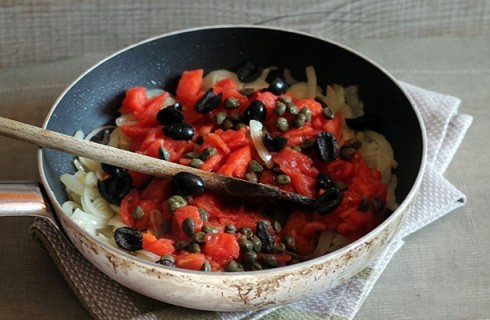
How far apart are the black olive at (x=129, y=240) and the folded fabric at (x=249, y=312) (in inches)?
4.7

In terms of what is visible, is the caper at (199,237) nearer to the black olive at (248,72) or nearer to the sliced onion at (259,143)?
the sliced onion at (259,143)

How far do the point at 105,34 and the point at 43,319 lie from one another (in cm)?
151

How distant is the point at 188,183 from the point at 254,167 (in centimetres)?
25

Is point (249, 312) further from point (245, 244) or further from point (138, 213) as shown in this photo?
point (138, 213)

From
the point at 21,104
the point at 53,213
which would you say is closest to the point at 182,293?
the point at 53,213

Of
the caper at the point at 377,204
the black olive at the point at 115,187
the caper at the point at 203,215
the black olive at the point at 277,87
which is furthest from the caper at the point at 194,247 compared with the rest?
the black olive at the point at 277,87

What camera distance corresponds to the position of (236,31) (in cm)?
249

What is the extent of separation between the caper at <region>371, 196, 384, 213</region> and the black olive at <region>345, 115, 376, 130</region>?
0.33m

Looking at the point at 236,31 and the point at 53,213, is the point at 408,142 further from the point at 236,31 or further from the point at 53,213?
the point at 53,213

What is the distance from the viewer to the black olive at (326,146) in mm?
2145

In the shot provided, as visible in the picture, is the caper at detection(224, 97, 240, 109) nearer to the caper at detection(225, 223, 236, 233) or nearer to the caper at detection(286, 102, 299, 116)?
the caper at detection(286, 102, 299, 116)

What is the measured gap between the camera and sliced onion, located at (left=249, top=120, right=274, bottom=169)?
2135 millimetres

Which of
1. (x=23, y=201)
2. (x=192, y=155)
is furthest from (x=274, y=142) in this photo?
(x=23, y=201)

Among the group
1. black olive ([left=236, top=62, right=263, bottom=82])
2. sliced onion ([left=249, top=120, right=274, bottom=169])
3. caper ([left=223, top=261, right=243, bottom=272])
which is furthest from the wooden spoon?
black olive ([left=236, top=62, right=263, bottom=82])
